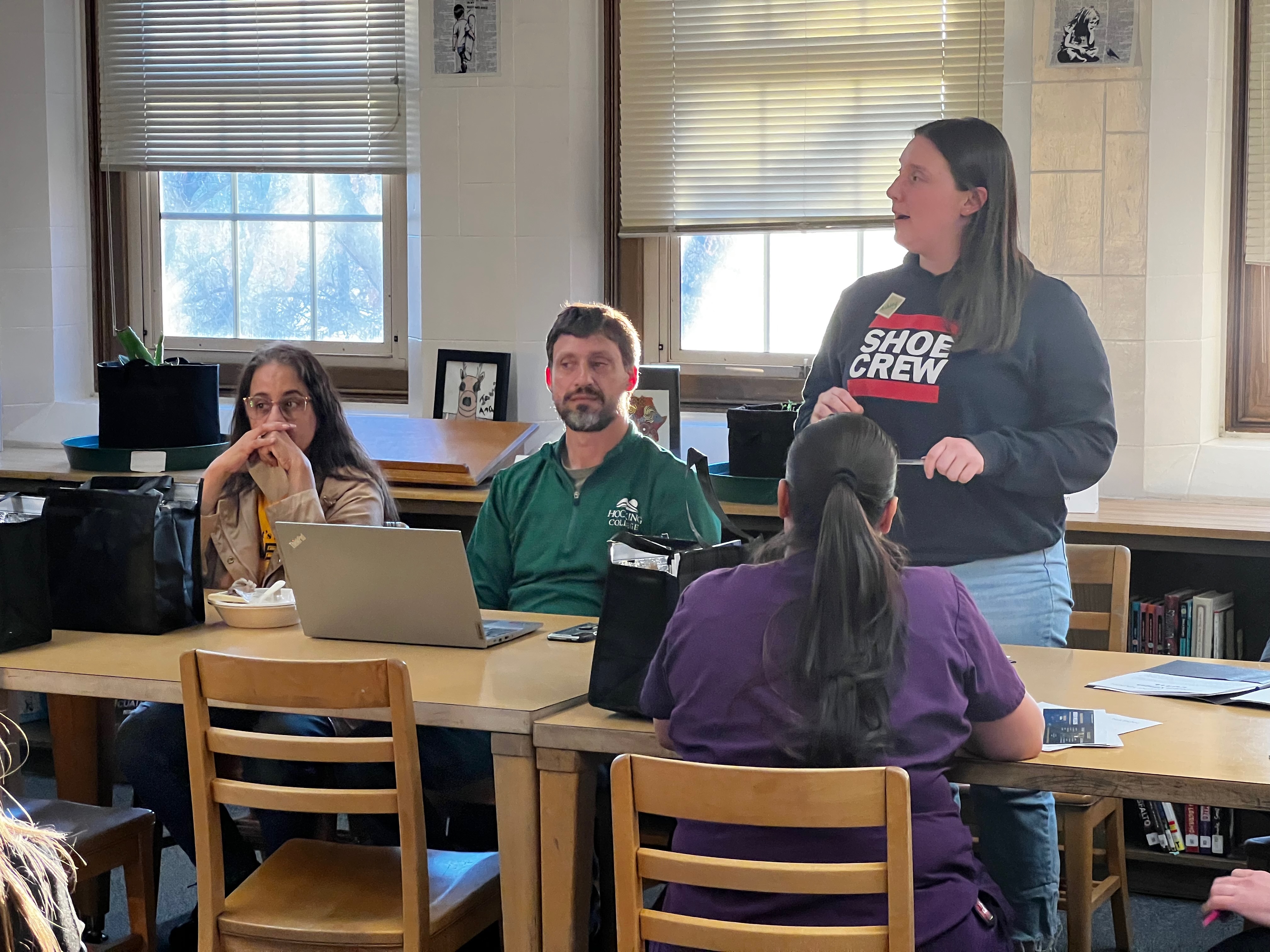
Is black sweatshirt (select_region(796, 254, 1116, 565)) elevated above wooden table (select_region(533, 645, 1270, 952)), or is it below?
above

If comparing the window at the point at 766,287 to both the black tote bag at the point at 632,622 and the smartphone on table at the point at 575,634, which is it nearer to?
the smartphone on table at the point at 575,634

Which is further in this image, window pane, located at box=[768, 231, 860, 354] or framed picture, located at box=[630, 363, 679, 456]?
window pane, located at box=[768, 231, 860, 354]

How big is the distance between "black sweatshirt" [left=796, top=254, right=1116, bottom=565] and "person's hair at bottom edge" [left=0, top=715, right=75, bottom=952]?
166 centimetres

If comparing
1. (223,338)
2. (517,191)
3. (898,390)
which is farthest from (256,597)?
(223,338)

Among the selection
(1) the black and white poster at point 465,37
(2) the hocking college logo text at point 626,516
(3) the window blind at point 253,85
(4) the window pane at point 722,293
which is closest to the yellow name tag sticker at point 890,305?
(2) the hocking college logo text at point 626,516

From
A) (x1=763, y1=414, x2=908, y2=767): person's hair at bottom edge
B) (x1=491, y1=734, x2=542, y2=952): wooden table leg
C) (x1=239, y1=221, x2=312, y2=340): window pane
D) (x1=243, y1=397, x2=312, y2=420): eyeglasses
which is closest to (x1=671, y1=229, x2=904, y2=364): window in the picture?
(x1=239, y1=221, x2=312, y2=340): window pane

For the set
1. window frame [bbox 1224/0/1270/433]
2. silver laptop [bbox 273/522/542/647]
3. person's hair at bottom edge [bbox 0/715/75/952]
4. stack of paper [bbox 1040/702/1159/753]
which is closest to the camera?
person's hair at bottom edge [bbox 0/715/75/952]

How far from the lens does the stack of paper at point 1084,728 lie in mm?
1854

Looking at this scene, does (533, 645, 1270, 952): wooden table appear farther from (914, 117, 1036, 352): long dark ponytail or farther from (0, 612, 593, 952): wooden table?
(914, 117, 1036, 352): long dark ponytail

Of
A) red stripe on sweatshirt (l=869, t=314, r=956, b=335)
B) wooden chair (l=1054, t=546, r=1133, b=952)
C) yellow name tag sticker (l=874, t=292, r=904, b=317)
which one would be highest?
yellow name tag sticker (l=874, t=292, r=904, b=317)

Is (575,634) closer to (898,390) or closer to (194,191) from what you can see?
(898,390)

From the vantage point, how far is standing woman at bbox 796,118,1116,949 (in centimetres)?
245

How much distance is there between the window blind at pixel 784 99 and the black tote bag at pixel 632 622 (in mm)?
2353

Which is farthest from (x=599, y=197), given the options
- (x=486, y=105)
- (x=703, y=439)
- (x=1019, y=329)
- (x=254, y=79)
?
(x=1019, y=329)
